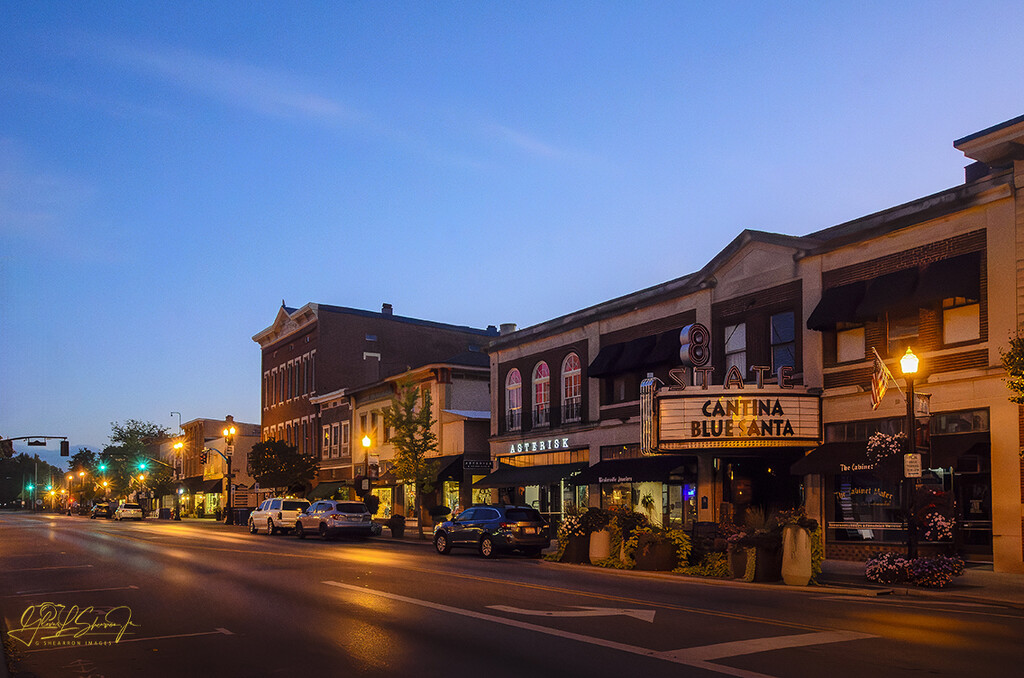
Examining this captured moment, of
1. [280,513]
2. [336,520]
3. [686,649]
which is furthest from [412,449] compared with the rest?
[686,649]

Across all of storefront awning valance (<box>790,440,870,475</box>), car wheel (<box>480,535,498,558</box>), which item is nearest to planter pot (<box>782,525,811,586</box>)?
storefront awning valance (<box>790,440,870,475</box>)

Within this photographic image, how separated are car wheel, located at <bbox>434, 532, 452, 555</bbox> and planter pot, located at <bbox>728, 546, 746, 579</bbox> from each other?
12560 millimetres

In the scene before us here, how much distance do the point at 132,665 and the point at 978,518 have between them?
67.9 ft

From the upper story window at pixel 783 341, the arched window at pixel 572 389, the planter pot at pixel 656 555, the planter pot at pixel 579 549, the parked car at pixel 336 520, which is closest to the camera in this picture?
the planter pot at pixel 656 555

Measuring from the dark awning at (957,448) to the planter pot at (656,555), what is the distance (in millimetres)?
6781

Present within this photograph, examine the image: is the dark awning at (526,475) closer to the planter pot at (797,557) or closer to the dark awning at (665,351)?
the dark awning at (665,351)

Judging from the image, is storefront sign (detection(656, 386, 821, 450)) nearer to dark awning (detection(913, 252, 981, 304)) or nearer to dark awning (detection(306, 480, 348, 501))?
dark awning (detection(913, 252, 981, 304))

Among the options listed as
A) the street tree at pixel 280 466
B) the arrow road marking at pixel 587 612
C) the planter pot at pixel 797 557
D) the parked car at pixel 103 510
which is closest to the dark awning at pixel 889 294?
the planter pot at pixel 797 557

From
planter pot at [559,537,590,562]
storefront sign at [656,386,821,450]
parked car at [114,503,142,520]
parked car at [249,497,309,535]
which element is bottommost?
parked car at [114,503,142,520]

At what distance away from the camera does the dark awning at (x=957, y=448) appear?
2364cm

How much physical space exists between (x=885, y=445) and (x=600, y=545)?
304 inches

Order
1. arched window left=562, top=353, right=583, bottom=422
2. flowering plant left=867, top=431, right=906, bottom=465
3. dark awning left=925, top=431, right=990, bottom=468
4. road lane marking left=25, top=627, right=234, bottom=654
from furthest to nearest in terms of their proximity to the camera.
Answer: arched window left=562, top=353, right=583, bottom=422, dark awning left=925, top=431, right=990, bottom=468, flowering plant left=867, top=431, right=906, bottom=465, road lane marking left=25, top=627, right=234, bottom=654

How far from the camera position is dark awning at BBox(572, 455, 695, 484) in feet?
108

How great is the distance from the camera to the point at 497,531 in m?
30.5
